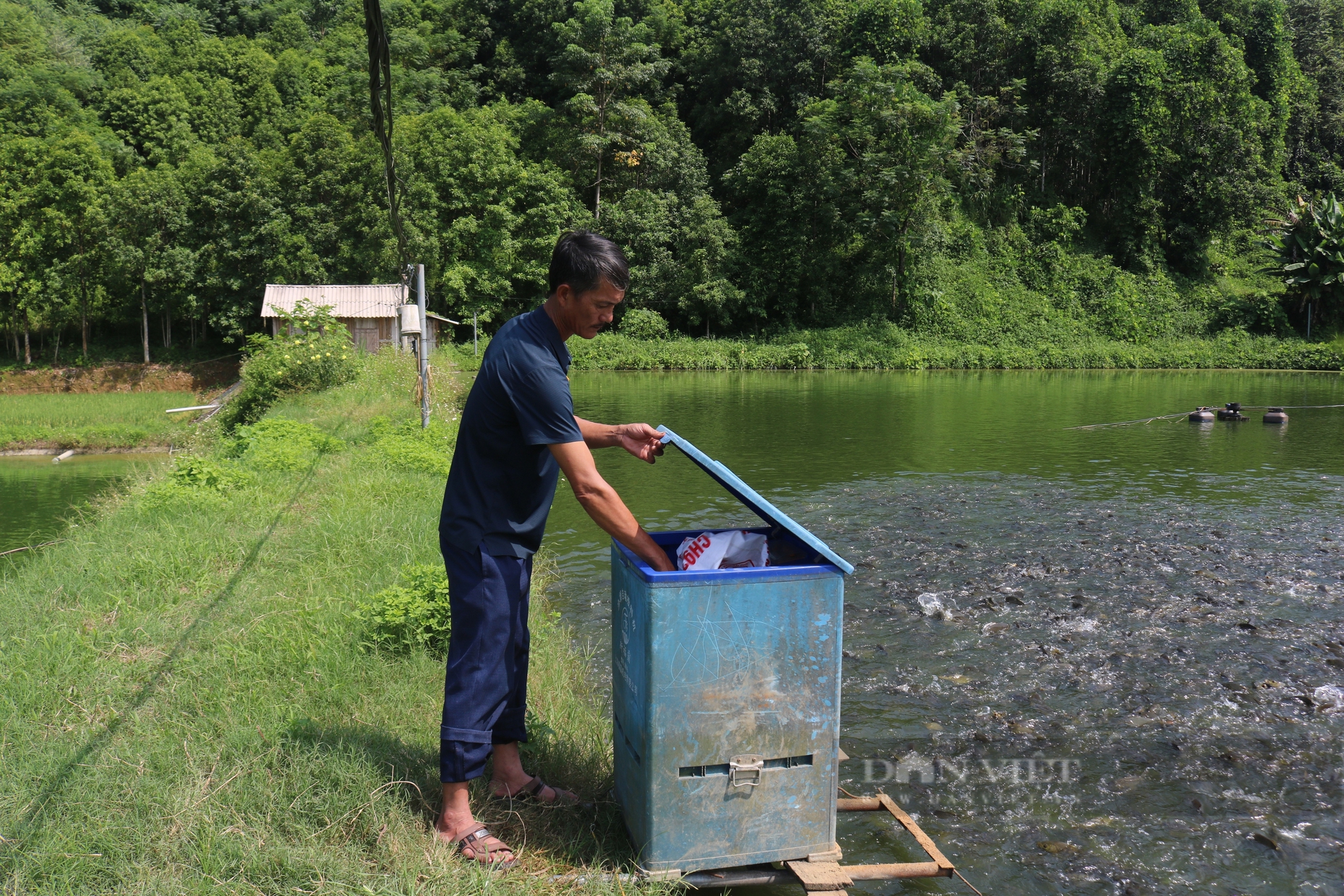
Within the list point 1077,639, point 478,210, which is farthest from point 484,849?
point 478,210

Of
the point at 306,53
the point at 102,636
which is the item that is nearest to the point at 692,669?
the point at 102,636

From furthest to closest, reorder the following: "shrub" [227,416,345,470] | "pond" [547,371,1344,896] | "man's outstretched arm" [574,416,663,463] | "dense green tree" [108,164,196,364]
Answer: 1. "dense green tree" [108,164,196,364]
2. "shrub" [227,416,345,470]
3. "pond" [547,371,1344,896]
4. "man's outstretched arm" [574,416,663,463]

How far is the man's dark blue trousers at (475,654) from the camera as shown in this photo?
9.58ft

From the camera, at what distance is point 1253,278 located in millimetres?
42875

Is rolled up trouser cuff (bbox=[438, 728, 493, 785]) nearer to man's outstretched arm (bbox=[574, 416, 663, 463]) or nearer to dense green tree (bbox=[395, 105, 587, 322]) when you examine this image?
man's outstretched arm (bbox=[574, 416, 663, 463])

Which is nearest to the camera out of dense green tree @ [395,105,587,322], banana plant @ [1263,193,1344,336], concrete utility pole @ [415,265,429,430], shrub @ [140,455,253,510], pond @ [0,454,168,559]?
shrub @ [140,455,253,510]

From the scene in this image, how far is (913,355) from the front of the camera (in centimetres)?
3669

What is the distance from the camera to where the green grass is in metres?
22.6

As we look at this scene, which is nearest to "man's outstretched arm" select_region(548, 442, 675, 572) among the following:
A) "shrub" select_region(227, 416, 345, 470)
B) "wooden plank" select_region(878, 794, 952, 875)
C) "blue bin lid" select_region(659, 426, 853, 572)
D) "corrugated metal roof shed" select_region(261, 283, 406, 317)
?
"blue bin lid" select_region(659, 426, 853, 572)

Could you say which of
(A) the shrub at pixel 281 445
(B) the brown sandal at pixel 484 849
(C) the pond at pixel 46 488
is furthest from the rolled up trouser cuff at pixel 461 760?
(C) the pond at pixel 46 488

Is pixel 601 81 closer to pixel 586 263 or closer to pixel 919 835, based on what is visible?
pixel 586 263

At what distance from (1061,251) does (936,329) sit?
8.61 metres

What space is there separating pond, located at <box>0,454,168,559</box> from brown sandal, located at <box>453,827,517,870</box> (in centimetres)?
901

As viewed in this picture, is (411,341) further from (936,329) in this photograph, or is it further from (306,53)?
(306,53)
